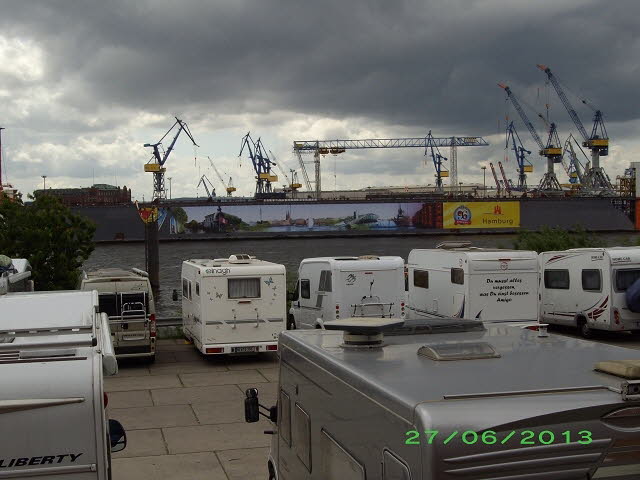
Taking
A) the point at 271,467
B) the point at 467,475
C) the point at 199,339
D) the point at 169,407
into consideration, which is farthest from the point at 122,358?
the point at 467,475

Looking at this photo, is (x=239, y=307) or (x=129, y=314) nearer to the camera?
(x=129, y=314)

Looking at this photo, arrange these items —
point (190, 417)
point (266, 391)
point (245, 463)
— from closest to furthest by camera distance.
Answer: point (245, 463), point (190, 417), point (266, 391)

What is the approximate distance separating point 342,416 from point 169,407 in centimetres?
1022

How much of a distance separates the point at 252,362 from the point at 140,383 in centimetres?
345

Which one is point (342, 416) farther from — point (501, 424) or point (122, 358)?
point (122, 358)

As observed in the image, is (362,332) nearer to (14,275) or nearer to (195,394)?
(14,275)

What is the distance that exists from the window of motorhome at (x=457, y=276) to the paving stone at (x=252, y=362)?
5.05m

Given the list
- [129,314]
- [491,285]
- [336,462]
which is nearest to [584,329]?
[491,285]

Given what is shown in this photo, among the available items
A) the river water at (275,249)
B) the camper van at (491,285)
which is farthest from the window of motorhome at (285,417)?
the river water at (275,249)

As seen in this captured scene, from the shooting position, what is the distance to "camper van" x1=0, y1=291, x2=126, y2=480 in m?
5.04

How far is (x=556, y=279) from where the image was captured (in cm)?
2409

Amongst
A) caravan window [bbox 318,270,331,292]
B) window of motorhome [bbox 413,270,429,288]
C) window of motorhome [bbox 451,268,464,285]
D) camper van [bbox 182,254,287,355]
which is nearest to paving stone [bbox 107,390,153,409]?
camper van [bbox 182,254,287,355]

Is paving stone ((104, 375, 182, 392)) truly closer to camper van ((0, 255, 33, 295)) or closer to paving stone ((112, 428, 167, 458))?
camper van ((0, 255, 33, 295))

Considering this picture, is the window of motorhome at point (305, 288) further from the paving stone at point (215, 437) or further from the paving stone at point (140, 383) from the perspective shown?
the paving stone at point (215, 437)
